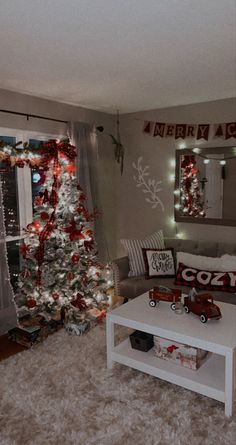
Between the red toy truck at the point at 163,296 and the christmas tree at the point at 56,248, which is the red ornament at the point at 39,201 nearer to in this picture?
the christmas tree at the point at 56,248

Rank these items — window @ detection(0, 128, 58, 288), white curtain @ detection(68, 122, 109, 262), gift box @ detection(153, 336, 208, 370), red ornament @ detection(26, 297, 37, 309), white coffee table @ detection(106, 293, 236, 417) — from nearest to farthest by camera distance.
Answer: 1. white coffee table @ detection(106, 293, 236, 417)
2. gift box @ detection(153, 336, 208, 370)
3. red ornament @ detection(26, 297, 37, 309)
4. window @ detection(0, 128, 58, 288)
5. white curtain @ detection(68, 122, 109, 262)

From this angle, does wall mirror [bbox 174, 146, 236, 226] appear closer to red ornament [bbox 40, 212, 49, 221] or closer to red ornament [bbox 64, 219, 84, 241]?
red ornament [bbox 64, 219, 84, 241]

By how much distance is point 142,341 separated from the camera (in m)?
2.76

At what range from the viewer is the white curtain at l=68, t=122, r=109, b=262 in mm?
4133

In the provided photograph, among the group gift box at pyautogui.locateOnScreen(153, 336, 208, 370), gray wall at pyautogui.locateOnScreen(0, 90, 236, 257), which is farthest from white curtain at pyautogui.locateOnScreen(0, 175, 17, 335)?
gift box at pyautogui.locateOnScreen(153, 336, 208, 370)

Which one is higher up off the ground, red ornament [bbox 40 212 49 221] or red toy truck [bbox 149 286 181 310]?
red ornament [bbox 40 212 49 221]

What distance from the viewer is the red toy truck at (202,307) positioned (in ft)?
8.43

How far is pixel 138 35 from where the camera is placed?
7.00 ft

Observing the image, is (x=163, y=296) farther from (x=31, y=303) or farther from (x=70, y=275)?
Result: (x=31, y=303)

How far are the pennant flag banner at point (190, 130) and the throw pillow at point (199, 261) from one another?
1.39m

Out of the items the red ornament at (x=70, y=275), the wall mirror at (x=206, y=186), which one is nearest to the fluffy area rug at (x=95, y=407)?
the red ornament at (x=70, y=275)

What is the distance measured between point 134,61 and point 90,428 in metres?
2.57

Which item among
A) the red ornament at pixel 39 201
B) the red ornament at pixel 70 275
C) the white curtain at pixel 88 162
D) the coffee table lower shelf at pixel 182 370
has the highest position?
the white curtain at pixel 88 162

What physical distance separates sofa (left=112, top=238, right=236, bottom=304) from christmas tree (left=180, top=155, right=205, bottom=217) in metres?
0.40
